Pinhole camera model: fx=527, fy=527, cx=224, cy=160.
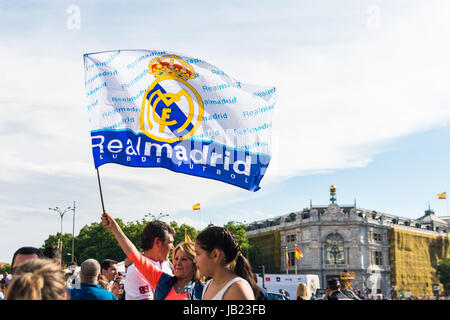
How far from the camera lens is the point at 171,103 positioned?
7363mm

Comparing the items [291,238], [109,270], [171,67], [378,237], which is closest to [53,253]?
[109,270]

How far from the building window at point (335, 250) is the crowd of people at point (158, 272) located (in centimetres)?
7792

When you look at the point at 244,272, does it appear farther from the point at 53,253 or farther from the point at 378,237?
the point at 378,237

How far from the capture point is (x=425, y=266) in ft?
293

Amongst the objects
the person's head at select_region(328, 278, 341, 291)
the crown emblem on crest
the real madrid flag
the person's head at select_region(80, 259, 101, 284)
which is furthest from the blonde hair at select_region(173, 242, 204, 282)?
the person's head at select_region(328, 278, 341, 291)

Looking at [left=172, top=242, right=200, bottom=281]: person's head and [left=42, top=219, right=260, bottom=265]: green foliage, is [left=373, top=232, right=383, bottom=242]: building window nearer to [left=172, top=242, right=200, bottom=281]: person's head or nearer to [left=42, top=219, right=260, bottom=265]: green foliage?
[left=42, top=219, right=260, bottom=265]: green foliage

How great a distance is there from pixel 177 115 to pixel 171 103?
0.19 m

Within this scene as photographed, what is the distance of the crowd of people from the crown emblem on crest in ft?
9.11

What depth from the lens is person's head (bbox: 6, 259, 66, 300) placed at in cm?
259

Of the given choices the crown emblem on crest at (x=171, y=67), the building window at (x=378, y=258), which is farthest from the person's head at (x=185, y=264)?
the building window at (x=378, y=258)

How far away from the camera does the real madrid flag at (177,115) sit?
688 cm
